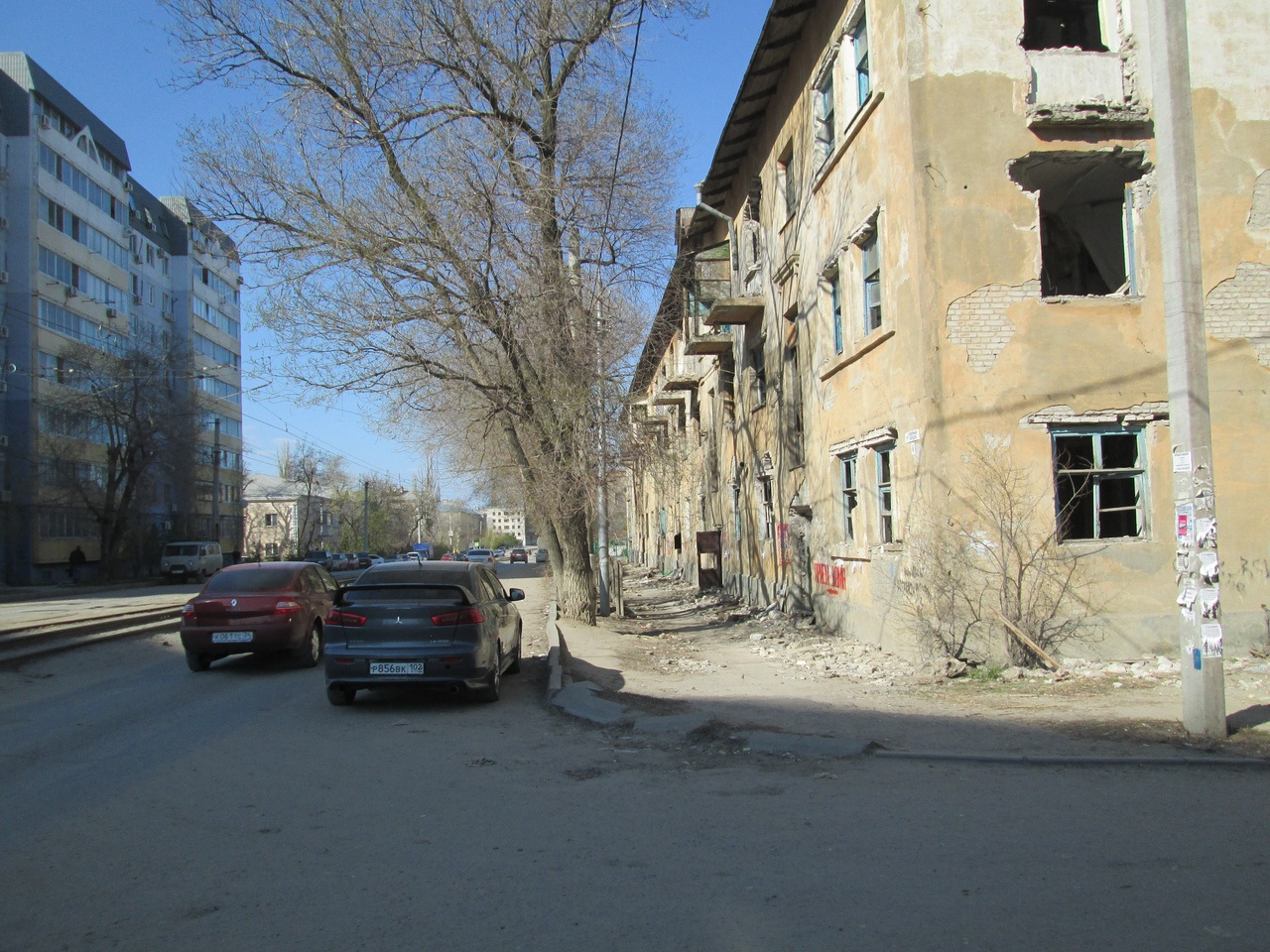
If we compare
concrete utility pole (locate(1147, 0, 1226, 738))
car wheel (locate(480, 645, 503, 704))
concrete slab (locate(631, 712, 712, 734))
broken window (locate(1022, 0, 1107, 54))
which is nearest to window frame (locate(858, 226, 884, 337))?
broken window (locate(1022, 0, 1107, 54))

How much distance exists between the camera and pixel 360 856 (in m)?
5.06

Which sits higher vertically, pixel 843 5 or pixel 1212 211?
pixel 843 5

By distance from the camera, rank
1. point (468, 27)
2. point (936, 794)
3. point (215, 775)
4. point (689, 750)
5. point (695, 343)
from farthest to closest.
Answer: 1. point (695, 343)
2. point (468, 27)
3. point (689, 750)
4. point (215, 775)
5. point (936, 794)

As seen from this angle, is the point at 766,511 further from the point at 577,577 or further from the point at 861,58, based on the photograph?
the point at 861,58

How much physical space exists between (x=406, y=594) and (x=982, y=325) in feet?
24.8

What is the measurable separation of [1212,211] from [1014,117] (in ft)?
9.43

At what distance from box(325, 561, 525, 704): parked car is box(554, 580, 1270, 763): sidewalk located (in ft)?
4.00

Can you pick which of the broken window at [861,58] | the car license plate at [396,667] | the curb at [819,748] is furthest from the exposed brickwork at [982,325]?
the car license plate at [396,667]

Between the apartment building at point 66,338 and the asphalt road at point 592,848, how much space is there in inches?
1371

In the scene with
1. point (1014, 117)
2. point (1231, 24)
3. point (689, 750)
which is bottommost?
point (689, 750)

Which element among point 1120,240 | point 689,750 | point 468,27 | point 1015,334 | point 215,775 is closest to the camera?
point 215,775

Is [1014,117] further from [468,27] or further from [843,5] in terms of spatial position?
[468,27]

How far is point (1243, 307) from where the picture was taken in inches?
464

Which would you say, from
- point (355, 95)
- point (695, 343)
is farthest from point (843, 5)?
point (695, 343)
